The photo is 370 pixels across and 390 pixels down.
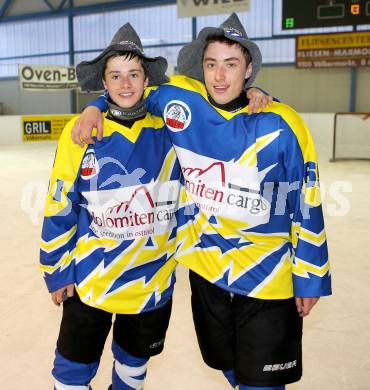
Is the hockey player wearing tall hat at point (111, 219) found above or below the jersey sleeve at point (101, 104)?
below

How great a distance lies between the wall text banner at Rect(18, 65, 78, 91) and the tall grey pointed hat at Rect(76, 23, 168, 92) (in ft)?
40.4

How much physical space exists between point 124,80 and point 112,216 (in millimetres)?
535

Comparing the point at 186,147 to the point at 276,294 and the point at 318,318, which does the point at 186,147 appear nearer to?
the point at 276,294

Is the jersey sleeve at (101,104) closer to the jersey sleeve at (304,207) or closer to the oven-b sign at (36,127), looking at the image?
the jersey sleeve at (304,207)

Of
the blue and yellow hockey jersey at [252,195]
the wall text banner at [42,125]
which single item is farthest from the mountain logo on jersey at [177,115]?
the wall text banner at [42,125]

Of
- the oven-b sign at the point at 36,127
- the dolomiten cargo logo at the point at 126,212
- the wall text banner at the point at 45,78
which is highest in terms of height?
the wall text banner at the point at 45,78

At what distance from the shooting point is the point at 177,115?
185cm

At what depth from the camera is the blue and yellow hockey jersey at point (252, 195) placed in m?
1.66

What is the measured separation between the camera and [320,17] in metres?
9.69

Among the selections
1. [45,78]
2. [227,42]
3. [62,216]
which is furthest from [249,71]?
[45,78]

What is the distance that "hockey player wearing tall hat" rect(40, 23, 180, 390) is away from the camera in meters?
1.82

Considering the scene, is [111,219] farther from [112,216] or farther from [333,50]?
[333,50]

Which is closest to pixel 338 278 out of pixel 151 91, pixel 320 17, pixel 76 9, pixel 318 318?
pixel 318 318

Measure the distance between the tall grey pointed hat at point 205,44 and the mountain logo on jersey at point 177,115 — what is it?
19cm
